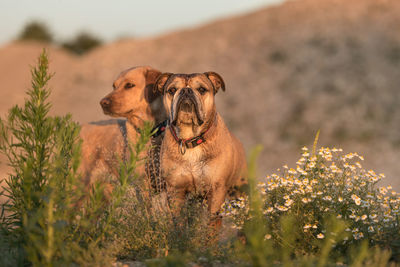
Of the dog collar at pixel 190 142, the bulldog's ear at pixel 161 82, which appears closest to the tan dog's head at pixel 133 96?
the bulldog's ear at pixel 161 82

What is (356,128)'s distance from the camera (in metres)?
18.4

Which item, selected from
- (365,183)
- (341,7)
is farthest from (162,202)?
(341,7)

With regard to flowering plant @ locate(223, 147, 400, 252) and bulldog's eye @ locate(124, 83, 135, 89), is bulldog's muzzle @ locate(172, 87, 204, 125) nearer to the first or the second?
flowering plant @ locate(223, 147, 400, 252)

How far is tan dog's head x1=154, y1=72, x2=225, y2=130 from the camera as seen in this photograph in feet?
15.4

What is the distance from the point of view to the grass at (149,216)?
286 cm

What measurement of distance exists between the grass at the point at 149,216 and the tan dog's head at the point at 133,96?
6.00 feet

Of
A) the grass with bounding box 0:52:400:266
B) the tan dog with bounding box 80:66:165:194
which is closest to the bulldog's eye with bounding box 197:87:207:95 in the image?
the tan dog with bounding box 80:66:165:194

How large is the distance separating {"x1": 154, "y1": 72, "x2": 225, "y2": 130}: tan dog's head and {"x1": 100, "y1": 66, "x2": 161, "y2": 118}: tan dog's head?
90cm

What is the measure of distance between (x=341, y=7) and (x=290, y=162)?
13870 millimetres

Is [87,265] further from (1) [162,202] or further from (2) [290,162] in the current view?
(2) [290,162]

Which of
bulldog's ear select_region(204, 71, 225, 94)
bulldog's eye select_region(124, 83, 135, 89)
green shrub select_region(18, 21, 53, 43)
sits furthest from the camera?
green shrub select_region(18, 21, 53, 43)

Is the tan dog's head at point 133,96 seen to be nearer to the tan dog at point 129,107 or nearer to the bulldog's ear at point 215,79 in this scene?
the tan dog at point 129,107

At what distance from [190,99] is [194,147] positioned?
599 mm

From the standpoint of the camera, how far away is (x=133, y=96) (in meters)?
6.04
